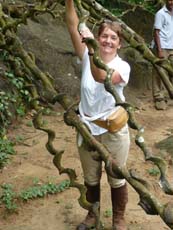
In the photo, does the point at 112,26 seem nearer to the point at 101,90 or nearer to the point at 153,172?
the point at 101,90

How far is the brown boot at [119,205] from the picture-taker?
11.8 ft

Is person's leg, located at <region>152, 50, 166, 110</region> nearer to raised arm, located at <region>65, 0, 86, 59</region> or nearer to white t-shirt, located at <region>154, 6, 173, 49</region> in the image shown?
white t-shirt, located at <region>154, 6, 173, 49</region>

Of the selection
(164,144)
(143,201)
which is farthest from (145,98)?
(143,201)

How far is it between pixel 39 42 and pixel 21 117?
1.37 meters

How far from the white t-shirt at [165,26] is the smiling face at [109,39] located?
12.5 ft

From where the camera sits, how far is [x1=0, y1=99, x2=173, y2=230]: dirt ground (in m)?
4.03

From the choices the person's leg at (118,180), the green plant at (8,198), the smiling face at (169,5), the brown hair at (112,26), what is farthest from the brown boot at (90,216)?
the smiling face at (169,5)

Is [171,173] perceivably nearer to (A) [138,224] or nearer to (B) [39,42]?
(A) [138,224]

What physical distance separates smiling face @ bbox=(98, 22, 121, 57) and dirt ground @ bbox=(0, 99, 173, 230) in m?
1.31

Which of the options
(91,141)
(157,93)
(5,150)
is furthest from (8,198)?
(157,93)

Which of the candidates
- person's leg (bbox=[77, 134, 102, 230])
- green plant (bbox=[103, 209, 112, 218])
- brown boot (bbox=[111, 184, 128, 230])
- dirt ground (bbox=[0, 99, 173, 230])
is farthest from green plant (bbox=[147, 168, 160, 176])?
person's leg (bbox=[77, 134, 102, 230])

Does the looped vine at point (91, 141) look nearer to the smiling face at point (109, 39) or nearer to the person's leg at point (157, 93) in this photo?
the smiling face at point (109, 39)

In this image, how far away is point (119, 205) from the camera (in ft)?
12.0

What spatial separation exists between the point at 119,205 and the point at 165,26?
12.4ft
